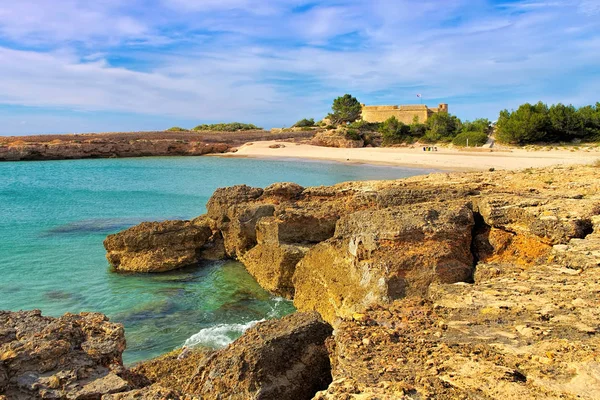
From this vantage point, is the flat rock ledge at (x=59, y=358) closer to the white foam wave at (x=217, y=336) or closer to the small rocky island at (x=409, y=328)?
the small rocky island at (x=409, y=328)

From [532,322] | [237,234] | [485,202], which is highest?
[485,202]

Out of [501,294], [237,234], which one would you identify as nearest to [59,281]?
[237,234]

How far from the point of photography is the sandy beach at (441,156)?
98.9 ft

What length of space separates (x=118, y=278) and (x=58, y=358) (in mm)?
8066

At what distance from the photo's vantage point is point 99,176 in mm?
39000

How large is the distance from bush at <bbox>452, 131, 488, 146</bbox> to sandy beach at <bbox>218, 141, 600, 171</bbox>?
1.53 metres

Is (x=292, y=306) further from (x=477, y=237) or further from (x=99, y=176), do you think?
(x=99, y=176)

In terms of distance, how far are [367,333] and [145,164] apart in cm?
5067

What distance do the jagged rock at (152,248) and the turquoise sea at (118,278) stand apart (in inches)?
13.2

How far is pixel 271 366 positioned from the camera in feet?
13.5

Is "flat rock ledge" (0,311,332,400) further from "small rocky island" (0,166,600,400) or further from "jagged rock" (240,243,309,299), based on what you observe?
"jagged rock" (240,243,309,299)

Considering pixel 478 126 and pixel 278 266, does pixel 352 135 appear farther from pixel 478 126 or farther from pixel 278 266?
pixel 278 266

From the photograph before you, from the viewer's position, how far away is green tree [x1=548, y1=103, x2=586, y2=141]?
39.9m

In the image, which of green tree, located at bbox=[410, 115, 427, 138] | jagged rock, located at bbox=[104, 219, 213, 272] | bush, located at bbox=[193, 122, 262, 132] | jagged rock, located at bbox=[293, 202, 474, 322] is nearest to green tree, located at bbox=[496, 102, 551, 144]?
green tree, located at bbox=[410, 115, 427, 138]
